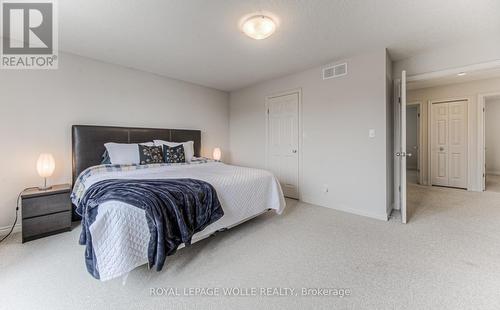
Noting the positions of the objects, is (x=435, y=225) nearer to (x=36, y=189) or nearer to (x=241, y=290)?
(x=241, y=290)

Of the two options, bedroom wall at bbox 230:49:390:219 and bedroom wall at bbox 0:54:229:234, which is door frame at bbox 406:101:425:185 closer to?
bedroom wall at bbox 230:49:390:219

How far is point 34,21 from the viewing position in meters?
2.26

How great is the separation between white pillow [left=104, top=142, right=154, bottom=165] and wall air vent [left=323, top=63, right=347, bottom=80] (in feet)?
10.6

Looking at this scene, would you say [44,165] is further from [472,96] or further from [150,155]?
[472,96]

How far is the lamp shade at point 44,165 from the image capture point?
257 cm

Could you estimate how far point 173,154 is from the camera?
3459mm

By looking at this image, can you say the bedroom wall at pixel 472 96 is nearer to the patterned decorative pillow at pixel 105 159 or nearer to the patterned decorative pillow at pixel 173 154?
the patterned decorative pillow at pixel 173 154

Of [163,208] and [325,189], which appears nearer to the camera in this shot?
[163,208]

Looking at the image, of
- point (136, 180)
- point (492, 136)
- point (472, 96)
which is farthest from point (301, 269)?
point (492, 136)

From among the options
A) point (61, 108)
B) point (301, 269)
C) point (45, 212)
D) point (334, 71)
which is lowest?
point (301, 269)

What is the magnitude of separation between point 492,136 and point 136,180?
29.1 ft

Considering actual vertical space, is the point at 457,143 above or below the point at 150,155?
above

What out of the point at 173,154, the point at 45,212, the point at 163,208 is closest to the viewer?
the point at 163,208

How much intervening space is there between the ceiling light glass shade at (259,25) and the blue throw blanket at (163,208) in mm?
1651
